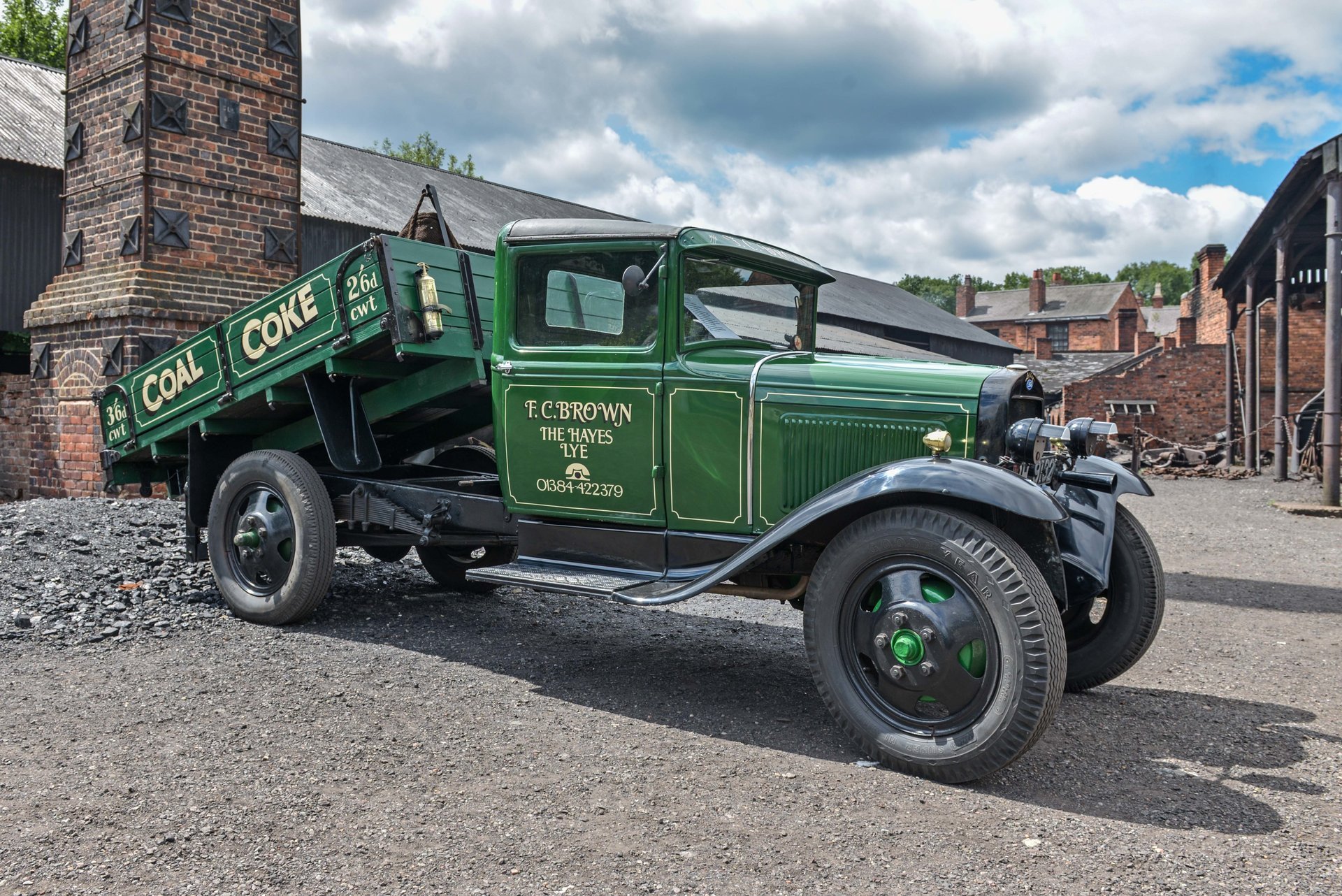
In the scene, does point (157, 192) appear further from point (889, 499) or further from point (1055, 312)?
point (1055, 312)

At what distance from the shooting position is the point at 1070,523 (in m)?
4.03

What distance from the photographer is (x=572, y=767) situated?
335 cm

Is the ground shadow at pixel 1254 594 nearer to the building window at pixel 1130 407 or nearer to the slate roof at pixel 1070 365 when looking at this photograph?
the building window at pixel 1130 407

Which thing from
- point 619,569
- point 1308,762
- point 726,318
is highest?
point 726,318

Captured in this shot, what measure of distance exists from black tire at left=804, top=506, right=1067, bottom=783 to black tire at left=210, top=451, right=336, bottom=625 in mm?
2876

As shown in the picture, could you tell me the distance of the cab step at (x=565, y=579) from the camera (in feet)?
13.4

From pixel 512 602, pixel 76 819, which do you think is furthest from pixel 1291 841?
pixel 512 602

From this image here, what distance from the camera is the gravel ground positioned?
2586 millimetres

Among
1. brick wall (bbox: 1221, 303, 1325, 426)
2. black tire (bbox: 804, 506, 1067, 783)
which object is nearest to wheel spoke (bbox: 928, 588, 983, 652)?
black tire (bbox: 804, 506, 1067, 783)

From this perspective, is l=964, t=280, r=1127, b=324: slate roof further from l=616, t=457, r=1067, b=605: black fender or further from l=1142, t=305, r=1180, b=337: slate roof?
l=616, t=457, r=1067, b=605: black fender

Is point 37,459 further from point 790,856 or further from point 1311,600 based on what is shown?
A: point 1311,600

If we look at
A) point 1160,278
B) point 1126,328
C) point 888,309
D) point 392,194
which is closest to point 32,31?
point 392,194

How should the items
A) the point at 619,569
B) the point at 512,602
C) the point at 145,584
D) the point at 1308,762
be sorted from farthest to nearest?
the point at 512,602, the point at 145,584, the point at 619,569, the point at 1308,762

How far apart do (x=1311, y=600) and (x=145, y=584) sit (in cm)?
767
